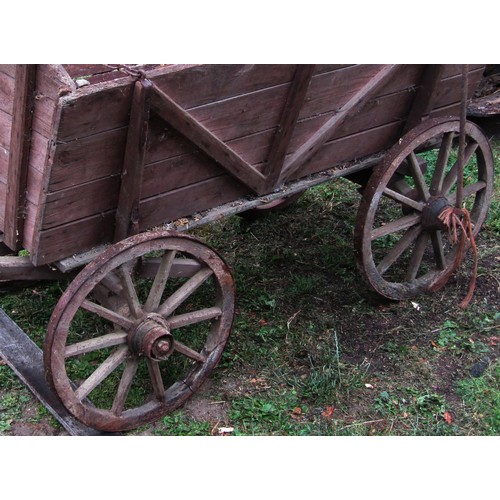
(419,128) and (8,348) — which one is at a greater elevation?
(419,128)

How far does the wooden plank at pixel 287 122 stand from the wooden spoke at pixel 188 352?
2.90ft

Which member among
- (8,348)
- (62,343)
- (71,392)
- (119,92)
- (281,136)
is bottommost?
(8,348)

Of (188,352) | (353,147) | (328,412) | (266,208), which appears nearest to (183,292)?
(188,352)

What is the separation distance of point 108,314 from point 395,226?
178cm

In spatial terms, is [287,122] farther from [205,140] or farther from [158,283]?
[158,283]

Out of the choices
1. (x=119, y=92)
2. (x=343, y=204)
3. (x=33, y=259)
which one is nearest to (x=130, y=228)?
(x=33, y=259)

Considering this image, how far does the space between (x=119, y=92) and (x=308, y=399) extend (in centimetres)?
182

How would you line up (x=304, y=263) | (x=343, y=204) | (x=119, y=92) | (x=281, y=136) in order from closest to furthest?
(x=119, y=92), (x=281, y=136), (x=304, y=263), (x=343, y=204)

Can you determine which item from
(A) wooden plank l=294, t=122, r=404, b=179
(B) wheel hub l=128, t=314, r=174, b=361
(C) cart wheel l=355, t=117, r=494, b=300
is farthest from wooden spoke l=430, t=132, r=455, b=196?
(B) wheel hub l=128, t=314, r=174, b=361

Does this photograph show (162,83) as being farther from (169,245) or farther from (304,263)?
(304,263)

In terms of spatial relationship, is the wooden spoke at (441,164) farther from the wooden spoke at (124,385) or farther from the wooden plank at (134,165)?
the wooden spoke at (124,385)

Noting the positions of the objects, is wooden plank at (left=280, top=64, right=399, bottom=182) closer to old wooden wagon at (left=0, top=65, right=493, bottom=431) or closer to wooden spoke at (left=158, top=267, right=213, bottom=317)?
old wooden wagon at (left=0, top=65, right=493, bottom=431)

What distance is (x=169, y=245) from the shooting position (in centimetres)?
340

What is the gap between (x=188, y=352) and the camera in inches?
145
